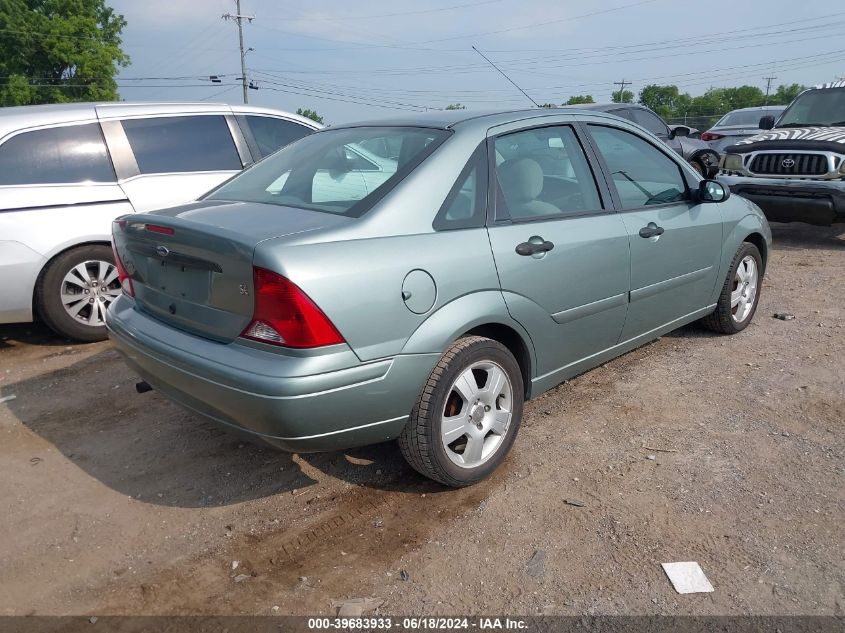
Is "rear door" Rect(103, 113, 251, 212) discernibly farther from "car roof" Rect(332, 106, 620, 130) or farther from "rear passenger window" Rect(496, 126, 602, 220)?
"rear passenger window" Rect(496, 126, 602, 220)

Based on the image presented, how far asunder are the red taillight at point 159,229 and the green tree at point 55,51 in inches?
1929

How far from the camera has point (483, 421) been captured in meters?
3.05

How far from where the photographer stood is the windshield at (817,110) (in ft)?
29.4

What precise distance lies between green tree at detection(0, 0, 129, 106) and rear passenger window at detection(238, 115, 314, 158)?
45712mm

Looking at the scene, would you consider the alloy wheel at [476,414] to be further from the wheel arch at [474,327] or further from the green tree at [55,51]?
the green tree at [55,51]

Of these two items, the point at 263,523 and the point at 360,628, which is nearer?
the point at 360,628

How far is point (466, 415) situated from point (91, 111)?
4.21 meters

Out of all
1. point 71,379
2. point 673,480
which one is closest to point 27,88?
point 71,379

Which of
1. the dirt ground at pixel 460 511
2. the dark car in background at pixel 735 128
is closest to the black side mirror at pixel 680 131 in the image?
the dark car in background at pixel 735 128

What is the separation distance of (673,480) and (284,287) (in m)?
2.01

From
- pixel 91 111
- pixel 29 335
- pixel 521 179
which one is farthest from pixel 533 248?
pixel 29 335

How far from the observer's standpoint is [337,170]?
10.8 ft

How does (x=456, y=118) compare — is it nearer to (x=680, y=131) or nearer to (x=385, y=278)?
(x=385, y=278)

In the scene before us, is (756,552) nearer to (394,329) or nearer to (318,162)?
(394,329)
